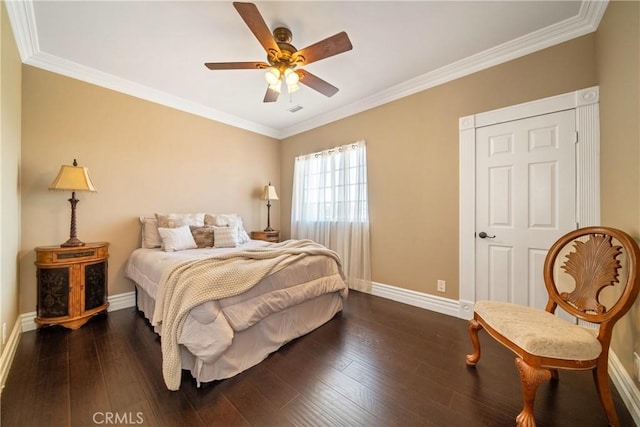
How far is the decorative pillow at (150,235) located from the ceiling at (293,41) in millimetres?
1636

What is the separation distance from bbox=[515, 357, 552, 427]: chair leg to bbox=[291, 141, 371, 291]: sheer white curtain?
7.05 ft

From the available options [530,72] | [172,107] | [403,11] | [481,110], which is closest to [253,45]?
[403,11]

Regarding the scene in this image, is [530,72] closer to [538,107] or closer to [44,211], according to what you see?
[538,107]

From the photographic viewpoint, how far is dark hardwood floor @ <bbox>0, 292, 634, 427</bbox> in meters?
1.32

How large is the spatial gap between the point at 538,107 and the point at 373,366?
8.86 ft

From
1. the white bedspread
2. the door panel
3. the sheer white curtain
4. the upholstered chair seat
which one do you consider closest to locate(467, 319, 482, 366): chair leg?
the upholstered chair seat

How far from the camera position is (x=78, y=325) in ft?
7.59

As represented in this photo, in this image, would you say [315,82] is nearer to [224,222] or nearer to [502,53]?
[502,53]

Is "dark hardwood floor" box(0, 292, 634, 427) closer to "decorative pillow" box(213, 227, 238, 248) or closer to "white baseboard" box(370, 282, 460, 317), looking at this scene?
"white baseboard" box(370, 282, 460, 317)

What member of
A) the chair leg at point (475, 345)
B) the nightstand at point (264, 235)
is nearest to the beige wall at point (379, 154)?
the nightstand at point (264, 235)

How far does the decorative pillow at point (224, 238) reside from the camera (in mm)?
3023

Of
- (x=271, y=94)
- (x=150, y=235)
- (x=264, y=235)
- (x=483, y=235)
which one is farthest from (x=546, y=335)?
(x=150, y=235)

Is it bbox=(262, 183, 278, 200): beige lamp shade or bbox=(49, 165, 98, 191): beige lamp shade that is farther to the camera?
bbox=(262, 183, 278, 200): beige lamp shade

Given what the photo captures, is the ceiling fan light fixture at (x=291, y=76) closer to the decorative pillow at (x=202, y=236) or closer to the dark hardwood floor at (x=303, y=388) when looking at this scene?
the decorative pillow at (x=202, y=236)
